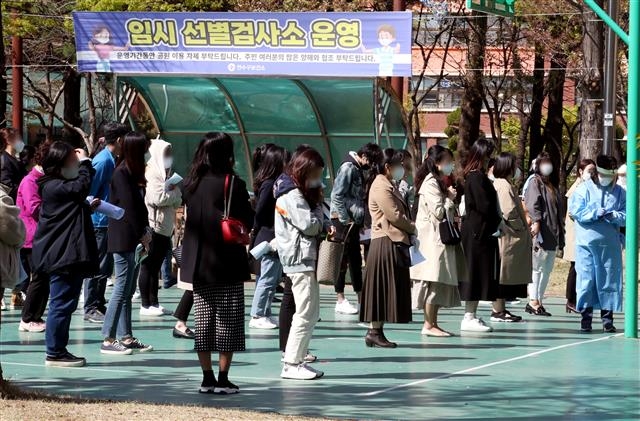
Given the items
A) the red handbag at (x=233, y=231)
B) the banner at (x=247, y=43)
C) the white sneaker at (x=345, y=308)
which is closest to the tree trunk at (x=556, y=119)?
the banner at (x=247, y=43)

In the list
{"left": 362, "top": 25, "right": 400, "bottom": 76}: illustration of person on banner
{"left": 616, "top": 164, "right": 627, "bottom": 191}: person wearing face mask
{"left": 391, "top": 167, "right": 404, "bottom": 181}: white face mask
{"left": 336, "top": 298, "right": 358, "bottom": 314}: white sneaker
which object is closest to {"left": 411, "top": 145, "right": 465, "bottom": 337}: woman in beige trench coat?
{"left": 391, "top": 167, "right": 404, "bottom": 181}: white face mask

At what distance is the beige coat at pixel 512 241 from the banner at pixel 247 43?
319cm

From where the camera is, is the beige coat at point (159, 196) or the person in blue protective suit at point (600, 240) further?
the person in blue protective suit at point (600, 240)

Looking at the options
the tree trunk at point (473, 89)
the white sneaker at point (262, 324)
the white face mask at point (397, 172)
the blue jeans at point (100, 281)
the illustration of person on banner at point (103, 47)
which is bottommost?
the white sneaker at point (262, 324)

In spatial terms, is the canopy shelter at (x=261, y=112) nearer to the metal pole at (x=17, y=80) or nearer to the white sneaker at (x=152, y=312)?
the white sneaker at (x=152, y=312)

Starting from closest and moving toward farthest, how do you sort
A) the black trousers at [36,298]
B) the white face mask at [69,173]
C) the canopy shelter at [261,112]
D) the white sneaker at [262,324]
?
the white face mask at [69,173], the black trousers at [36,298], the white sneaker at [262,324], the canopy shelter at [261,112]

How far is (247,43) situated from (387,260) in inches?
294

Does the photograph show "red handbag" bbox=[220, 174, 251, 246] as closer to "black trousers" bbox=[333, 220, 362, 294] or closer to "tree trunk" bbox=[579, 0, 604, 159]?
"black trousers" bbox=[333, 220, 362, 294]

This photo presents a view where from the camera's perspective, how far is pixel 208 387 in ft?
30.1

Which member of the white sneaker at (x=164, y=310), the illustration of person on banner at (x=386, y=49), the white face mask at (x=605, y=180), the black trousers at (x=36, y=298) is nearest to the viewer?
the black trousers at (x=36, y=298)

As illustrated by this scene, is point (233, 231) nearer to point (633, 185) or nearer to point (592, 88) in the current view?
point (633, 185)

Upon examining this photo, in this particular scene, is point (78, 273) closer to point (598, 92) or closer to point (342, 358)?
point (342, 358)

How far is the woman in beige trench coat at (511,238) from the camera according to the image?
46.6 ft

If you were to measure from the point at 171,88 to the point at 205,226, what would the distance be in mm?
11963
